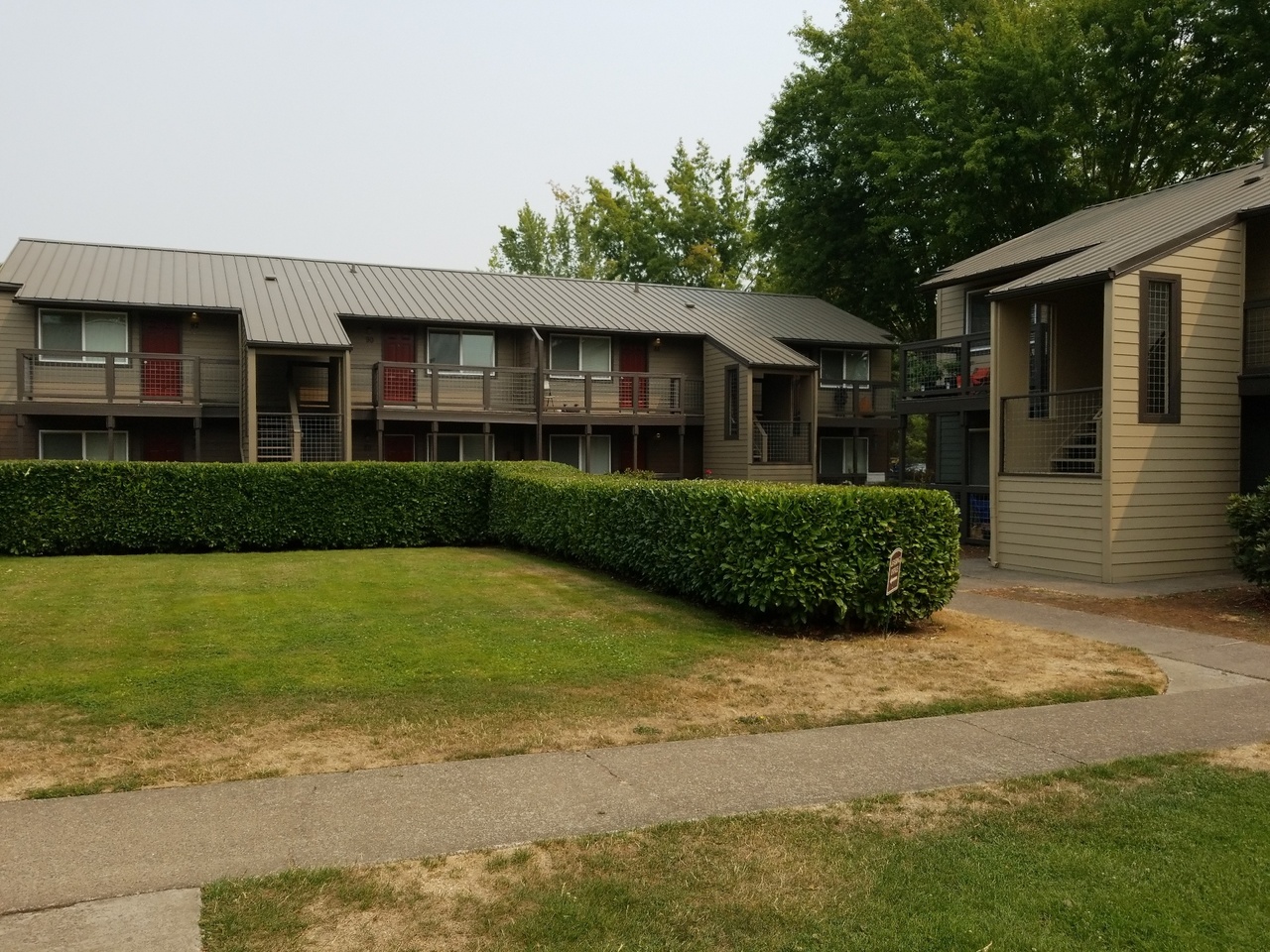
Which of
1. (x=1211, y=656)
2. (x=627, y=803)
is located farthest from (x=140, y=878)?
(x=1211, y=656)

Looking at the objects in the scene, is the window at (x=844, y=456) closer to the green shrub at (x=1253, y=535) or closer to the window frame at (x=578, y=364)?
the window frame at (x=578, y=364)

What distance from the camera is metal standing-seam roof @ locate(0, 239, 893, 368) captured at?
78.1 ft

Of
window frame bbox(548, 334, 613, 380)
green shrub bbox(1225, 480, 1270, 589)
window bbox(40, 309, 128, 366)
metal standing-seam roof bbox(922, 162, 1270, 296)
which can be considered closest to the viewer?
green shrub bbox(1225, 480, 1270, 589)

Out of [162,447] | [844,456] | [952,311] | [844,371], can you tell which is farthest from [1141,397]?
[162,447]

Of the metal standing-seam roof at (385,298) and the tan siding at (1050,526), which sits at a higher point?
the metal standing-seam roof at (385,298)

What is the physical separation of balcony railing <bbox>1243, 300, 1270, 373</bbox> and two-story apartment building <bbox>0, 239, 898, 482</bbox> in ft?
42.3

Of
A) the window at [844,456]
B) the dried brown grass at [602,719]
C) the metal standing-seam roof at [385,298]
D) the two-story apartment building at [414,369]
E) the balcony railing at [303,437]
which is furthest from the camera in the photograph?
the window at [844,456]

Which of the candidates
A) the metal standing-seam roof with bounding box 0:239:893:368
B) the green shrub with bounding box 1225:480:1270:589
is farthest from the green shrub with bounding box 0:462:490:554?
the green shrub with bounding box 1225:480:1270:589

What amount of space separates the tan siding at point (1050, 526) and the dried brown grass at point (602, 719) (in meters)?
Result: 5.67

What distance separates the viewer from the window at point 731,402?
2758 centimetres

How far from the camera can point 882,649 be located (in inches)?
378

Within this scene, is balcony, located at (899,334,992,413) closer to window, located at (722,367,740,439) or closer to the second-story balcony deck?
window, located at (722,367,740,439)

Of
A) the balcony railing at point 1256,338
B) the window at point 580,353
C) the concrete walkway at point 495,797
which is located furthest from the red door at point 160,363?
the balcony railing at point 1256,338

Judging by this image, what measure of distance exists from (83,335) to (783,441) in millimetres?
17667
